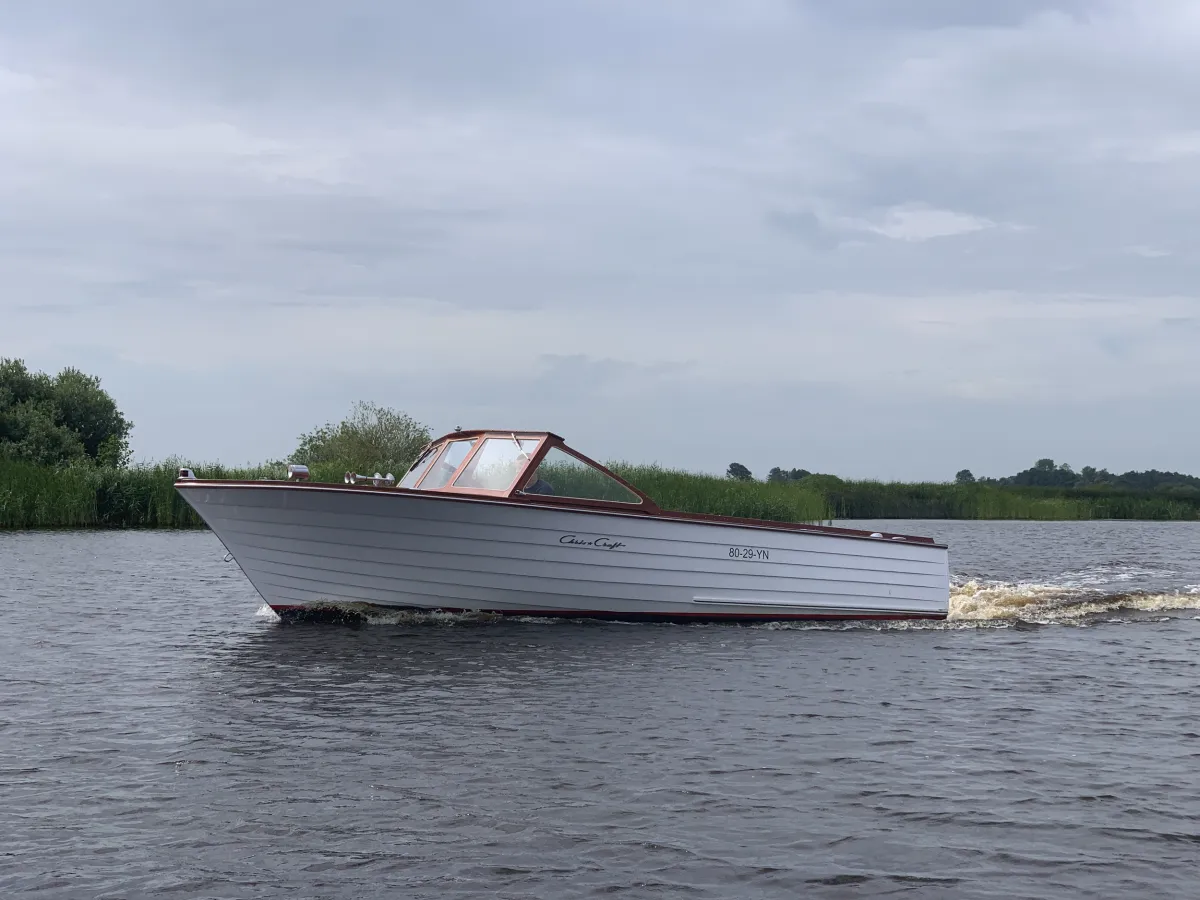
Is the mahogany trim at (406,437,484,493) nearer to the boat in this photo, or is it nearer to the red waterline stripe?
the boat

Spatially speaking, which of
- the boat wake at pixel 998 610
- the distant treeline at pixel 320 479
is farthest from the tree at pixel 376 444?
the boat wake at pixel 998 610

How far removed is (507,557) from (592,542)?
1053mm

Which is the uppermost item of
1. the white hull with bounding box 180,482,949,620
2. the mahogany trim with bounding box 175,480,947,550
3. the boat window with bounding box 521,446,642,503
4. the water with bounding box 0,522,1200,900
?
the boat window with bounding box 521,446,642,503

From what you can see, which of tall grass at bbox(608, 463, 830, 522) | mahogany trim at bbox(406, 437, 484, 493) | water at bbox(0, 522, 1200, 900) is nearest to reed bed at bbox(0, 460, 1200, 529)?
tall grass at bbox(608, 463, 830, 522)

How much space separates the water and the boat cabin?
5.32ft

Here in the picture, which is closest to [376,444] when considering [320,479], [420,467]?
[320,479]

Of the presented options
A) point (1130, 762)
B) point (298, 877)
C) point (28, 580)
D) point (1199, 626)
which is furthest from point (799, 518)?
point (298, 877)

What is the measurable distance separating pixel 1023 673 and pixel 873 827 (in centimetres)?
645

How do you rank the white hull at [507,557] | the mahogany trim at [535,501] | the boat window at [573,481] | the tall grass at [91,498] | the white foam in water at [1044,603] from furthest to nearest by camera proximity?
the tall grass at [91,498] → the white foam in water at [1044,603] → the boat window at [573,481] → the white hull at [507,557] → the mahogany trim at [535,501]

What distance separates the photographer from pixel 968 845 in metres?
A: 6.45

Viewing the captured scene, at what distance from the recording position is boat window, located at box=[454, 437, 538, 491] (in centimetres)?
1474

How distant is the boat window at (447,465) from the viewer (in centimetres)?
1541

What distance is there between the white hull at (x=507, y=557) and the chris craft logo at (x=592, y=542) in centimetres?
1

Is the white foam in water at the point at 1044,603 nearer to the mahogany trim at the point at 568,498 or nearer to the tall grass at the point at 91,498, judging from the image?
the mahogany trim at the point at 568,498
